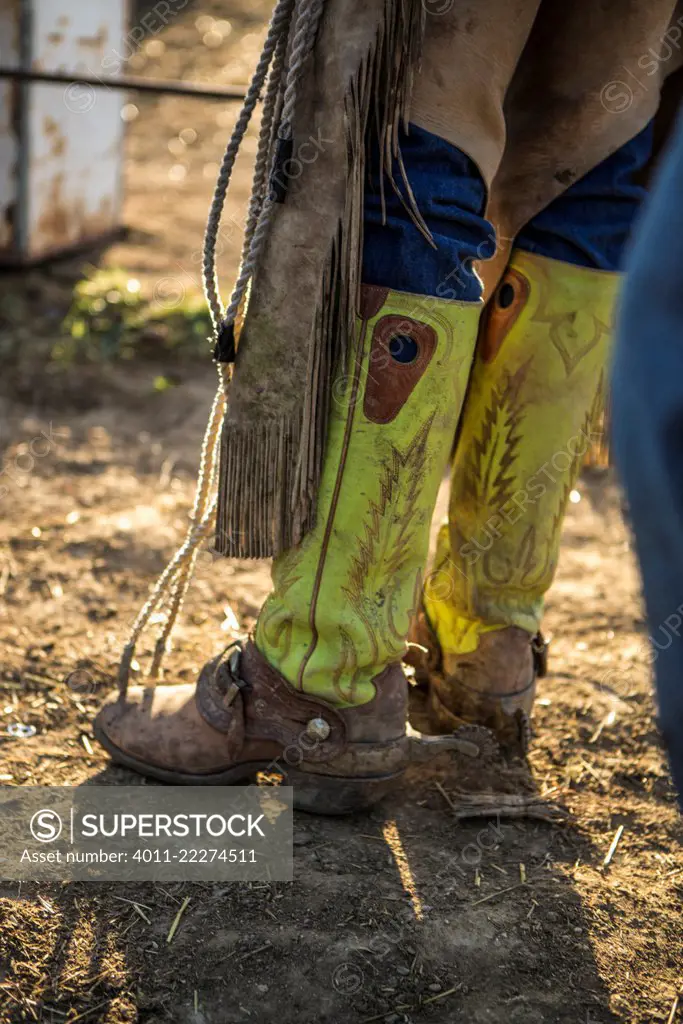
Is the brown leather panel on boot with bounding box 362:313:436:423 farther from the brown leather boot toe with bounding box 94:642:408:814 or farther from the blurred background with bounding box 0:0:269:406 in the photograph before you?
the blurred background with bounding box 0:0:269:406

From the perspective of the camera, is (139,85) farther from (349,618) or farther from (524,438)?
(349,618)

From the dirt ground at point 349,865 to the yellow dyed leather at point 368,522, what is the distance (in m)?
0.26

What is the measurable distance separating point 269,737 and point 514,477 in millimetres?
488

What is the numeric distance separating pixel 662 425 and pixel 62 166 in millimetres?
3259

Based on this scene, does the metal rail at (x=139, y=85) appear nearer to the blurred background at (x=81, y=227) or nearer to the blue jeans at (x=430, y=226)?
the blurred background at (x=81, y=227)

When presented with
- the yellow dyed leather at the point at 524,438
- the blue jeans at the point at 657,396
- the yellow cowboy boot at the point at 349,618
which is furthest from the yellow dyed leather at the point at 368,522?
the blue jeans at the point at 657,396

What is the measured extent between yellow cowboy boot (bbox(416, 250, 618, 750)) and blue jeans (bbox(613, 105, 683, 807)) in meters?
0.67

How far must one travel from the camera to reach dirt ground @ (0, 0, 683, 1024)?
3.72 ft

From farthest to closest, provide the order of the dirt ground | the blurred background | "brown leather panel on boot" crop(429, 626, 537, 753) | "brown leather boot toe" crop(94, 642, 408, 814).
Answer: the blurred background
"brown leather panel on boot" crop(429, 626, 537, 753)
"brown leather boot toe" crop(94, 642, 408, 814)
the dirt ground

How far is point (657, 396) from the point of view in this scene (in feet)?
2.26

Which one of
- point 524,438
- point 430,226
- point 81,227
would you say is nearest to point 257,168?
point 430,226

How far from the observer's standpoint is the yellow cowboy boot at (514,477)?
1403 millimetres

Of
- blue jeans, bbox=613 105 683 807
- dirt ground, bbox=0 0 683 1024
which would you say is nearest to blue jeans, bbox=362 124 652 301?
blue jeans, bbox=613 105 683 807

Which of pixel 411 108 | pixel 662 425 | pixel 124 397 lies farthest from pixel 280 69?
pixel 124 397
